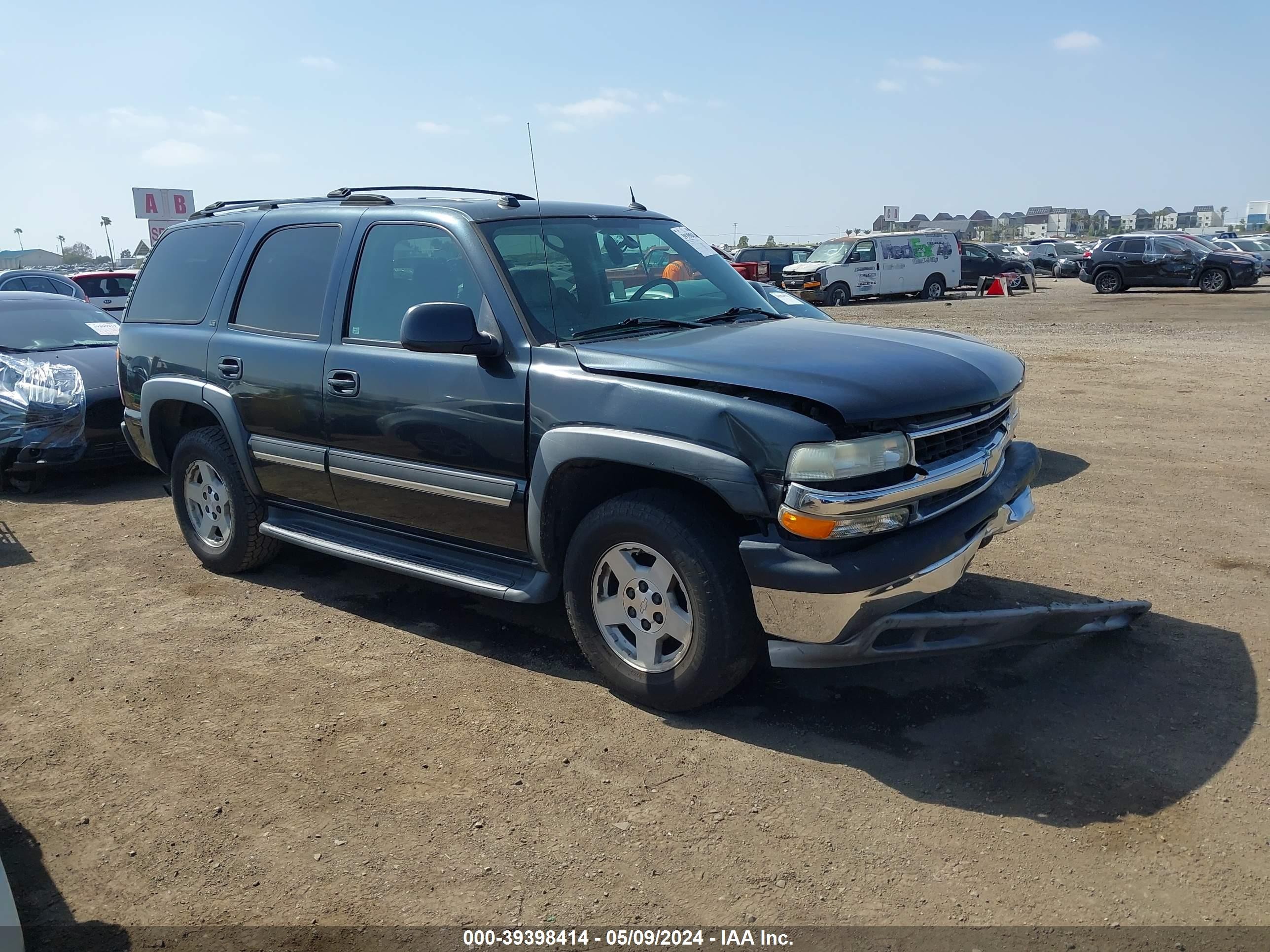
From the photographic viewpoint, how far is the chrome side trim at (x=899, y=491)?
3.30 metres

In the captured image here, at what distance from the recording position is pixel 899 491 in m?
3.42

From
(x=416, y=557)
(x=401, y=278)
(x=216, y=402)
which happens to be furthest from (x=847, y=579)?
(x=216, y=402)

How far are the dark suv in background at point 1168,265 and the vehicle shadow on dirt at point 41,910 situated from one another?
96.5ft

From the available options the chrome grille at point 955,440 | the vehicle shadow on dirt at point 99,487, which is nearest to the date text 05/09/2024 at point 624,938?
the chrome grille at point 955,440

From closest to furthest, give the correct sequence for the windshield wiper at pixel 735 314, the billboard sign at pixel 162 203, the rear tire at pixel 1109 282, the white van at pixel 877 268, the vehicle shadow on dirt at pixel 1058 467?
the windshield wiper at pixel 735 314 → the vehicle shadow on dirt at pixel 1058 467 → the white van at pixel 877 268 → the rear tire at pixel 1109 282 → the billboard sign at pixel 162 203

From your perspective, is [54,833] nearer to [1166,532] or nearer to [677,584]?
[677,584]

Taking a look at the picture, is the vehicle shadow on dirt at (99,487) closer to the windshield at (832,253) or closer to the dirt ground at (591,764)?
the dirt ground at (591,764)

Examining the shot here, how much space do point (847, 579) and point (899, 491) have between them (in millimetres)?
365

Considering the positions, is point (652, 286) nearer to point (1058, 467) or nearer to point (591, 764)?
point (591, 764)

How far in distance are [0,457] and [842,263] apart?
22.4m

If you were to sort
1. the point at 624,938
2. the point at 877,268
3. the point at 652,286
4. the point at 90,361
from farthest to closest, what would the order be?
the point at 877,268, the point at 90,361, the point at 652,286, the point at 624,938

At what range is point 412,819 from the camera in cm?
329

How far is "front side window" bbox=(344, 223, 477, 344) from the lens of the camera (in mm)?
4363

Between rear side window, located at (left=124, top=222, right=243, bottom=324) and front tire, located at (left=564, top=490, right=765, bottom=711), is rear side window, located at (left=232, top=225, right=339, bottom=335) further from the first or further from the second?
front tire, located at (left=564, top=490, right=765, bottom=711)
